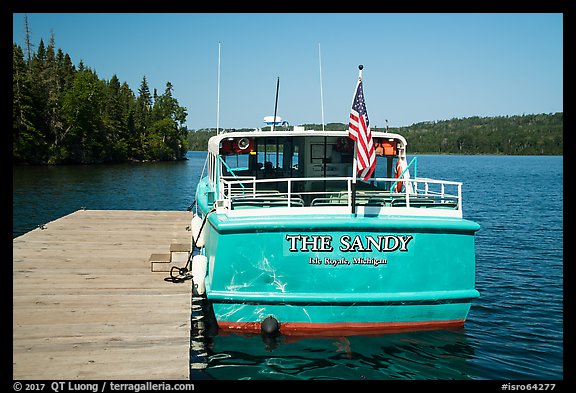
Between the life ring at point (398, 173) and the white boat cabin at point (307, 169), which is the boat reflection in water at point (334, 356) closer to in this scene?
the white boat cabin at point (307, 169)

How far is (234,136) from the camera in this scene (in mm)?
11172

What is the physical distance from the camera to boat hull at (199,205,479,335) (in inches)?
354

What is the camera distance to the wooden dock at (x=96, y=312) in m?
6.96

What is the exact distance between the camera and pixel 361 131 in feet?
29.3

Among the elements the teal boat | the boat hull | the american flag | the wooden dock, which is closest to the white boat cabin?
the teal boat

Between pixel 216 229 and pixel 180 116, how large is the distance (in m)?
109

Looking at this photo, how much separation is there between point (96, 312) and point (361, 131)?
15.7ft

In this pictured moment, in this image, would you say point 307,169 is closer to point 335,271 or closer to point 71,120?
point 335,271

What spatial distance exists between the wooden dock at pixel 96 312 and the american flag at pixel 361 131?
349 centimetres

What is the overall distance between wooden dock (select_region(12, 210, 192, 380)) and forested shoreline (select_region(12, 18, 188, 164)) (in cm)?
5368

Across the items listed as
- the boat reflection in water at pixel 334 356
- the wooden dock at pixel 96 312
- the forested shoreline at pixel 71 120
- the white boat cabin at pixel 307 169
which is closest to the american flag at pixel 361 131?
the white boat cabin at pixel 307 169
